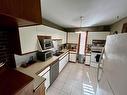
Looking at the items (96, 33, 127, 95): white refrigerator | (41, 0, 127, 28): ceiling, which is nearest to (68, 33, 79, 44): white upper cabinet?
(41, 0, 127, 28): ceiling

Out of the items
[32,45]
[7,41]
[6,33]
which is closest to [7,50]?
[7,41]

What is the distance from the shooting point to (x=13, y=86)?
0.79 m

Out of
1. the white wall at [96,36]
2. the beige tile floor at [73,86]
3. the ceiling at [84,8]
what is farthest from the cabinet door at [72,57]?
the ceiling at [84,8]

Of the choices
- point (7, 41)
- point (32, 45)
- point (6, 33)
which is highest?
point (6, 33)

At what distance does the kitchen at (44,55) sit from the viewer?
752 mm

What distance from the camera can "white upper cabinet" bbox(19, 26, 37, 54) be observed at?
1.55 m

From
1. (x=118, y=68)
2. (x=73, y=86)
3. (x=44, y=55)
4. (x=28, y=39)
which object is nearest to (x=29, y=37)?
(x=28, y=39)

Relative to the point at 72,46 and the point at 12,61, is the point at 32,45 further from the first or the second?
the point at 72,46

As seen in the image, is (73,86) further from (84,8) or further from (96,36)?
(96,36)

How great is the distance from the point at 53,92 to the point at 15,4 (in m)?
2.46

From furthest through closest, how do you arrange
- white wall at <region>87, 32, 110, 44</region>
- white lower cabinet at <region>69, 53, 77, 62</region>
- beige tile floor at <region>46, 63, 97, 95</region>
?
white lower cabinet at <region>69, 53, 77, 62</region>
white wall at <region>87, 32, 110, 44</region>
beige tile floor at <region>46, 63, 97, 95</region>

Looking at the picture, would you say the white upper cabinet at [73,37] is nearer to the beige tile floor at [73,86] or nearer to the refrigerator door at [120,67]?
the beige tile floor at [73,86]

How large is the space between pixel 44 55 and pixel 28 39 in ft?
2.75

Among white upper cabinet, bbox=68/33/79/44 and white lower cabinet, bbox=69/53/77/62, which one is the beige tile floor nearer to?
white lower cabinet, bbox=69/53/77/62
